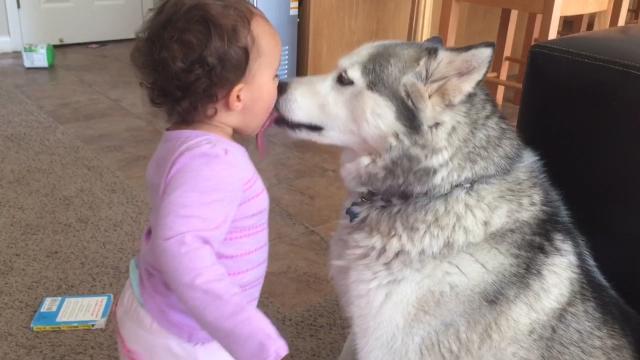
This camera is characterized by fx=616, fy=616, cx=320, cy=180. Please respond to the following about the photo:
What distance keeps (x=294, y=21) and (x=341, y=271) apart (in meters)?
2.51

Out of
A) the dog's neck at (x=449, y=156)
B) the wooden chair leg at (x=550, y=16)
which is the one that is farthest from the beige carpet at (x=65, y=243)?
the wooden chair leg at (x=550, y=16)

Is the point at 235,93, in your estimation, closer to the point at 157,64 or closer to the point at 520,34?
the point at 157,64

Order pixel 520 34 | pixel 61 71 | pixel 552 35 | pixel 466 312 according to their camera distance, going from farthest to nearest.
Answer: pixel 520 34 → pixel 61 71 → pixel 552 35 → pixel 466 312

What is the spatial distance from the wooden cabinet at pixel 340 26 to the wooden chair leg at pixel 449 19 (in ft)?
0.82

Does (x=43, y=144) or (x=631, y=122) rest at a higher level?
(x=631, y=122)

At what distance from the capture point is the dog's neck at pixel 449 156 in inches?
47.2

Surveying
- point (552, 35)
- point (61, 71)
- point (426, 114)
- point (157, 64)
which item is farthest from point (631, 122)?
point (61, 71)

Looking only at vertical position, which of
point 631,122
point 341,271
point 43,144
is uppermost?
point 631,122

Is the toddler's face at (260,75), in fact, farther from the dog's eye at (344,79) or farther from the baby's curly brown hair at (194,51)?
the dog's eye at (344,79)

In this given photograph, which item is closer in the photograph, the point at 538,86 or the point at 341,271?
the point at 341,271

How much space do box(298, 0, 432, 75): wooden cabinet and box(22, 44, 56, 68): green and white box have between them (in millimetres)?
1772

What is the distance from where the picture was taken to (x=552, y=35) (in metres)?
2.70

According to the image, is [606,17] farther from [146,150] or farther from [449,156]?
[449,156]

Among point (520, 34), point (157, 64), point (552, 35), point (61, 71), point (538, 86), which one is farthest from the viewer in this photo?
point (520, 34)
